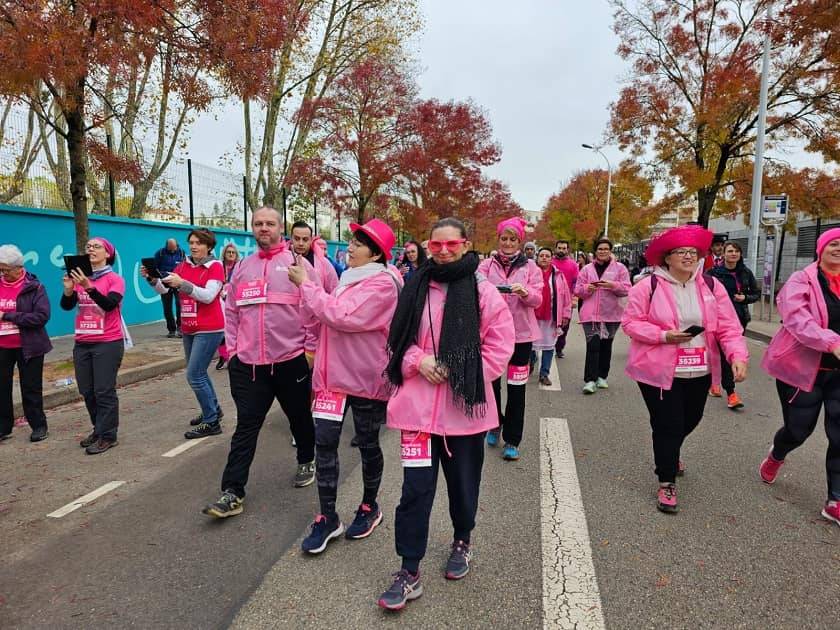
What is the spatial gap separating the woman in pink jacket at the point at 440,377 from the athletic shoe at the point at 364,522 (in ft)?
2.17

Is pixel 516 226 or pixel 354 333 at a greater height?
pixel 516 226

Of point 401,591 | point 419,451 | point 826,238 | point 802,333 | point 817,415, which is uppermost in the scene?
point 826,238

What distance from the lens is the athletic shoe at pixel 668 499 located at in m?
3.47

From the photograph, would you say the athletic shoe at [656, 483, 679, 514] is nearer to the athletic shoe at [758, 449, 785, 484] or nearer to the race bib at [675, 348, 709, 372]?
the race bib at [675, 348, 709, 372]

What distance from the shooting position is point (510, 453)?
14.5 feet

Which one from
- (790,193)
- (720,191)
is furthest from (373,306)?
(720,191)

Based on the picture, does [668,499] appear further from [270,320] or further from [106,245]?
[106,245]

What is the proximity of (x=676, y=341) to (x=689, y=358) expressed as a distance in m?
0.21

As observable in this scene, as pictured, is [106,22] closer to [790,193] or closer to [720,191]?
[790,193]

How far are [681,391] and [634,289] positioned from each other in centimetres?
76

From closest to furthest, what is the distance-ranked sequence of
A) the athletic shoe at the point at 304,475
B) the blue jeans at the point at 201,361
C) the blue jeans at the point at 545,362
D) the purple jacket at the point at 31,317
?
the athletic shoe at the point at 304,475
the purple jacket at the point at 31,317
the blue jeans at the point at 201,361
the blue jeans at the point at 545,362

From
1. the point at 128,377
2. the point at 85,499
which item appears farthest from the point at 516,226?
the point at 128,377

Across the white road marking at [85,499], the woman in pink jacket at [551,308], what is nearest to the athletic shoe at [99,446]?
the white road marking at [85,499]

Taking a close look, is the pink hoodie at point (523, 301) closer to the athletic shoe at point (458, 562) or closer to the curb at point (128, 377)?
the athletic shoe at point (458, 562)
